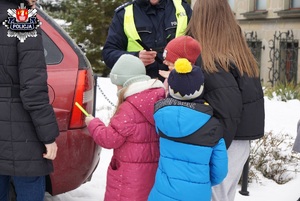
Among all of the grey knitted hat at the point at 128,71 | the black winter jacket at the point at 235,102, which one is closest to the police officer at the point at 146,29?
the grey knitted hat at the point at 128,71

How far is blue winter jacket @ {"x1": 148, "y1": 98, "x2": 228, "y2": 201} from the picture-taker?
2.61 meters

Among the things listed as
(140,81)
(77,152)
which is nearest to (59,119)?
(77,152)

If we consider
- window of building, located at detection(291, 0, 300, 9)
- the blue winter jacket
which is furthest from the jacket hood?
window of building, located at detection(291, 0, 300, 9)

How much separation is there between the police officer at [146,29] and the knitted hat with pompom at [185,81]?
2.86 feet

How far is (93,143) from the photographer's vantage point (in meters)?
3.27

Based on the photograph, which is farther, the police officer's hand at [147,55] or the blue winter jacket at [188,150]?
the police officer's hand at [147,55]

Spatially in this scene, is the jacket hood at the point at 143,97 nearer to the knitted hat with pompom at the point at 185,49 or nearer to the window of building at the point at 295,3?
the knitted hat with pompom at the point at 185,49

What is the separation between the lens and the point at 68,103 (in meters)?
3.11

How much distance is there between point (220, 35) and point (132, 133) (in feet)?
2.63

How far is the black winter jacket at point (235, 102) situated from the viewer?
2.79 metres

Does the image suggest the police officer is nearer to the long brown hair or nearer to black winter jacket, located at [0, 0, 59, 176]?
the long brown hair

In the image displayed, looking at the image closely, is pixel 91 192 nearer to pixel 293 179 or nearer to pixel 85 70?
pixel 85 70

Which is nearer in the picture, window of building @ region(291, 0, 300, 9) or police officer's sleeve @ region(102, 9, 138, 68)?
police officer's sleeve @ region(102, 9, 138, 68)

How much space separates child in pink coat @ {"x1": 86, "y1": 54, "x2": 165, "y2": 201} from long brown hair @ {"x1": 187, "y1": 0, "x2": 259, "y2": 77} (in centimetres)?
40
